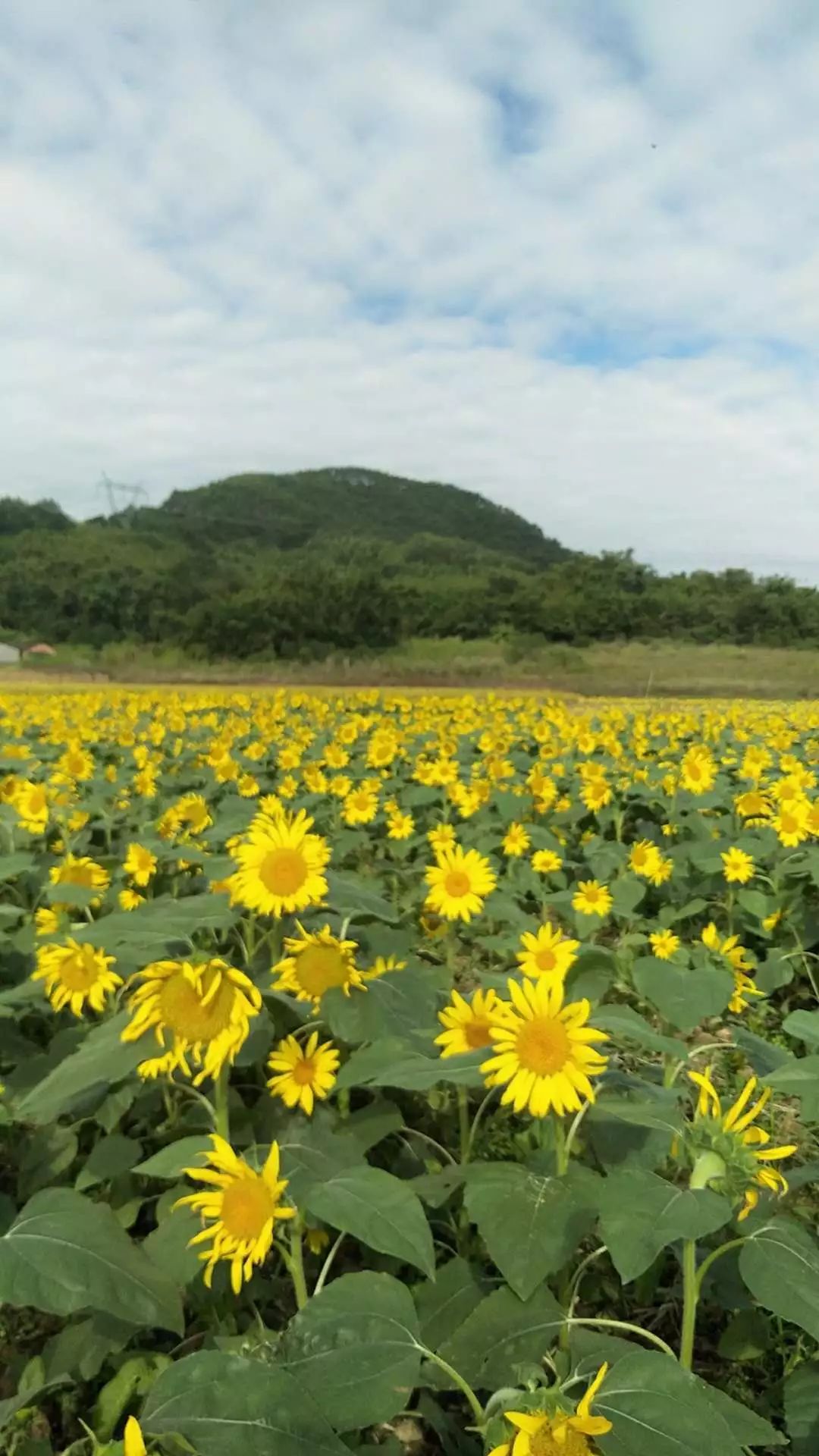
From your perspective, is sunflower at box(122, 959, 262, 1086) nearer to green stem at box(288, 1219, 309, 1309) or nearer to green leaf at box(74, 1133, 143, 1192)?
green stem at box(288, 1219, 309, 1309)

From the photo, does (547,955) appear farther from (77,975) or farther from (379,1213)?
(77,975)

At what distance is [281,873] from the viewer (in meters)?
1.81

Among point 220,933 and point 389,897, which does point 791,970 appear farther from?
point 220,933

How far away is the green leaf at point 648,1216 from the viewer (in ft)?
3.46

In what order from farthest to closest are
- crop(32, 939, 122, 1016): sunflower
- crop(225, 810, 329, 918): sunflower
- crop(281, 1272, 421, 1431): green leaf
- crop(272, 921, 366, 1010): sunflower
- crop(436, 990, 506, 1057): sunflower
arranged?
crop(32, 939, 122, 1016): sunflower → crop(225, 810, 329, 918): sunflower → crop(272, 921, 366, 1010): sunflower → crop(436, 990, 506, 1057): sunflower → crop(281, 1272, 421, 1431): green leaf

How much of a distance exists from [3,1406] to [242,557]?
81.3 m

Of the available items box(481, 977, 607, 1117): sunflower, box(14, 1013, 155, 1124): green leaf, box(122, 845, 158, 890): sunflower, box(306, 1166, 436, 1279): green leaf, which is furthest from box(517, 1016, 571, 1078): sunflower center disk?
box(122, 845, 158, 890): sunflower

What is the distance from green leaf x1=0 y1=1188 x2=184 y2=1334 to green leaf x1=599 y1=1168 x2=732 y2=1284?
2.11 feet

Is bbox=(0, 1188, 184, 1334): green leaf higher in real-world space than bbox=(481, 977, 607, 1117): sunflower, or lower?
lower

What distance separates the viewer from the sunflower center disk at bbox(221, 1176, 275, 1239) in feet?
4.24

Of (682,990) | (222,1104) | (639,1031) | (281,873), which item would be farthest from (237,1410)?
(682,990)

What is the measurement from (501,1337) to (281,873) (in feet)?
2.90

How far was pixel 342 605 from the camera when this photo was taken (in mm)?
41062

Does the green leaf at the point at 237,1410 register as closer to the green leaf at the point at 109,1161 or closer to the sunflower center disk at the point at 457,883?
the green leaf at the point at 109,1161
